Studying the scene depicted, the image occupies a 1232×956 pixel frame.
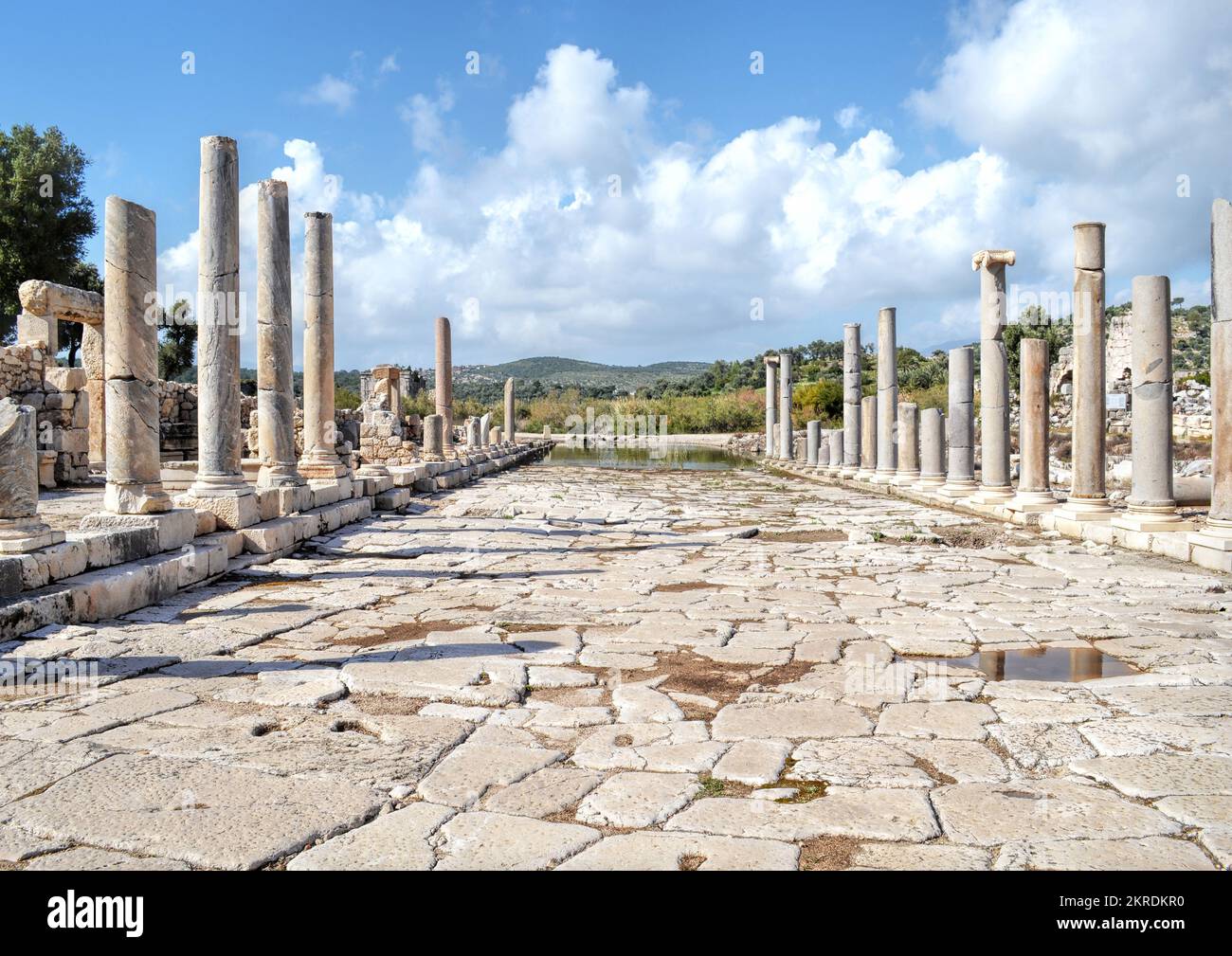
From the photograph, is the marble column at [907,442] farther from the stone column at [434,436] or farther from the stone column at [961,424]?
the stone column at [434,436]

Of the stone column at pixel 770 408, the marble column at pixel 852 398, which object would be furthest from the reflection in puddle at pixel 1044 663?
the stone column at pixel 770 408

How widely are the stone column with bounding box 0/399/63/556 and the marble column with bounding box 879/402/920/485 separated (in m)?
15.1

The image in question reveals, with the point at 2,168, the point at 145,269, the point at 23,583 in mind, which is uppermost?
the point at 2,168

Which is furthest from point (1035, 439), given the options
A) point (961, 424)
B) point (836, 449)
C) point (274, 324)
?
point (836, 449)

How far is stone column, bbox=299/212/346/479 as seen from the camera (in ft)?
43.9

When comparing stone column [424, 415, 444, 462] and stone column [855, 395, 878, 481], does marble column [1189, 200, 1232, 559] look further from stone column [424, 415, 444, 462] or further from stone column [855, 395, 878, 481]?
stone column [424, 415, 444, 462]

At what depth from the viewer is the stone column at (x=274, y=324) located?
11.5 meters

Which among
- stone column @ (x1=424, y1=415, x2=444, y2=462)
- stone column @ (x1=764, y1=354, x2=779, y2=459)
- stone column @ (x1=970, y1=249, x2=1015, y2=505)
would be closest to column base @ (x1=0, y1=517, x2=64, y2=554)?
stone column @ (x1=970, y1=249, x2=1015, y2=505)

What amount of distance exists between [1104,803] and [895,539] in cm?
772

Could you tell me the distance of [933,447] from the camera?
16609 mm
